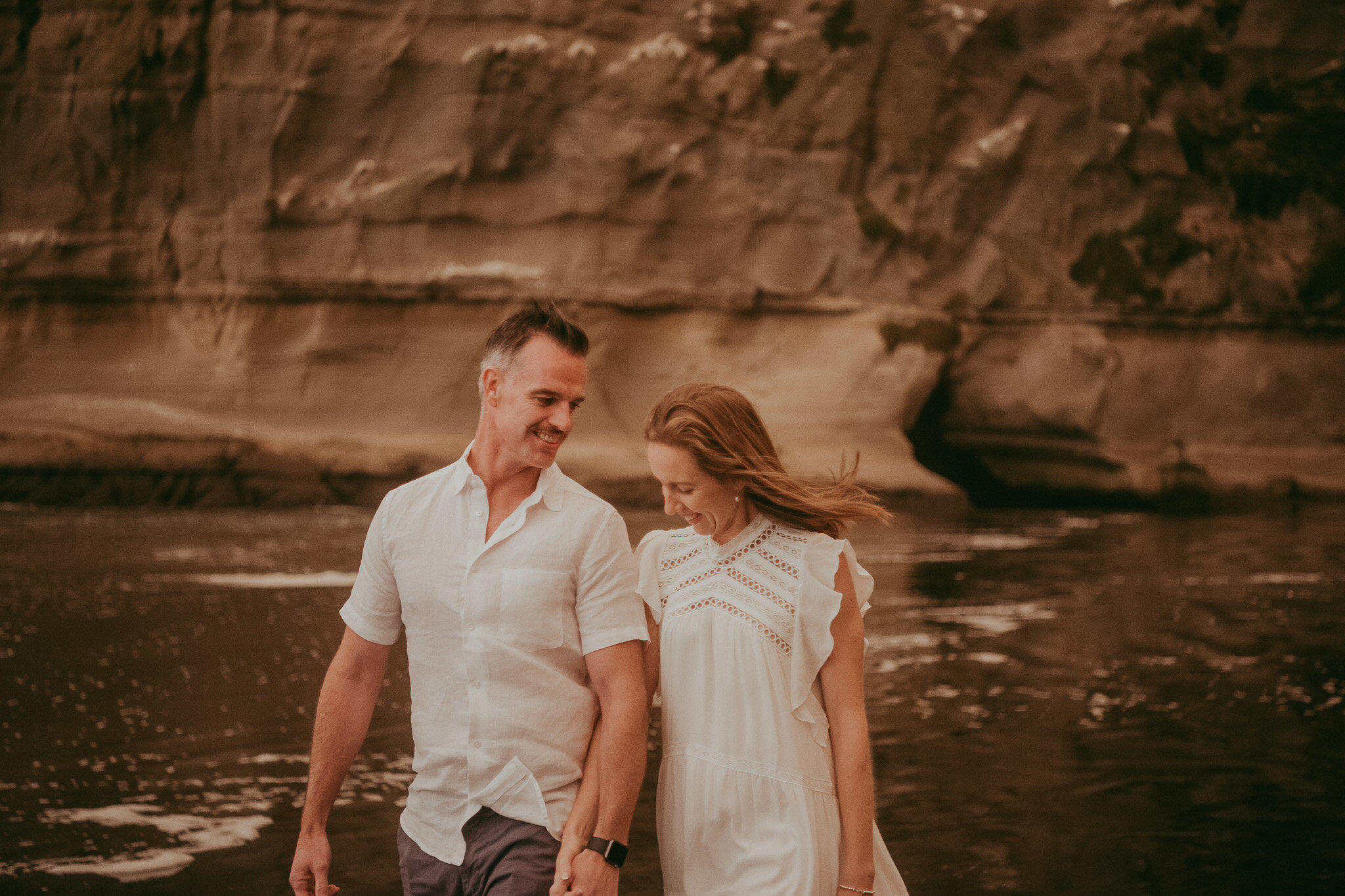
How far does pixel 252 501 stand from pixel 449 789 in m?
13.8

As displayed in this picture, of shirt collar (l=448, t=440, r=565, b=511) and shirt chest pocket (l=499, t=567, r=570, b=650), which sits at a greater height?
shirt collar (l=448, t=440, r=565, b=511)

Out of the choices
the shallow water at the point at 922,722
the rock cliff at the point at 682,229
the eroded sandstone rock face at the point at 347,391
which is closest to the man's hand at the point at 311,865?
the shallow water at the point at 922,722

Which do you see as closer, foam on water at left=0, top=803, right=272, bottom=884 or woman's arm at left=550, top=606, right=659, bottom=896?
woman's arm at left=550, top=606, right=659, bottom=896

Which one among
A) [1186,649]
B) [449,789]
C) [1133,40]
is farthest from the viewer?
[1133,40]

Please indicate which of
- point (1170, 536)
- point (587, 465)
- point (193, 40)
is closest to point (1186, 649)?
point (1170, 536)

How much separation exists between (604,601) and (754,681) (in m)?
0.33

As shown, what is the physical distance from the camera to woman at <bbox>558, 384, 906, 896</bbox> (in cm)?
226

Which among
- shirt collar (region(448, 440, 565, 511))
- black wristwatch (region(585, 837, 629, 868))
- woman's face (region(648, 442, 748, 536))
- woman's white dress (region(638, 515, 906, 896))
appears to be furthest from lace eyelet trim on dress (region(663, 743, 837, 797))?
shirt collar (region(448, 440, 565, 511))

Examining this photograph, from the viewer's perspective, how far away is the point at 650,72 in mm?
17438

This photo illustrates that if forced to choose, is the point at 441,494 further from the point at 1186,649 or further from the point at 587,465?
the point at 587,465

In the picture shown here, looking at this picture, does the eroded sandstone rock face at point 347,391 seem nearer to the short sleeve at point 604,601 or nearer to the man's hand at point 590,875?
the short sleeve at point 604,601

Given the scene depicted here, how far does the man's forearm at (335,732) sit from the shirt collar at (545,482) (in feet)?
1.37

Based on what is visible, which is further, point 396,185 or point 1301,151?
point 1301,151

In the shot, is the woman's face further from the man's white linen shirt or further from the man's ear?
the man's ear
